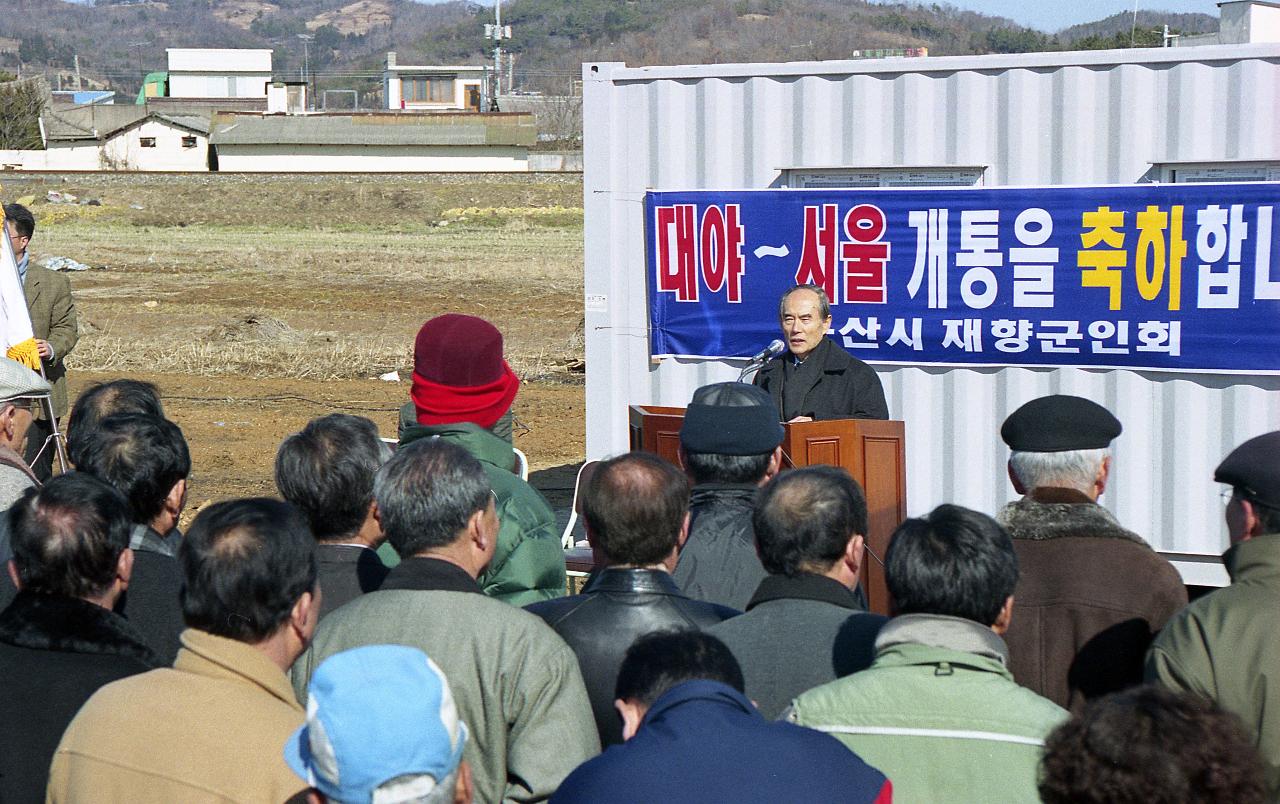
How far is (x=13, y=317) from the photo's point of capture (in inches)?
248

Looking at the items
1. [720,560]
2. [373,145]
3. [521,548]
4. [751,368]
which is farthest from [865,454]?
[373,145]

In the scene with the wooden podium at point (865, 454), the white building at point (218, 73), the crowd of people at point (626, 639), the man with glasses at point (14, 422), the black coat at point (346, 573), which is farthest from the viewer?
the white building at point (218, 73)

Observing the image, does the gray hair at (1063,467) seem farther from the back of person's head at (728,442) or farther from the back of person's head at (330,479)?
the back of person's head at (330,479)

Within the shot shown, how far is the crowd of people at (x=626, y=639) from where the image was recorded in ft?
6.91

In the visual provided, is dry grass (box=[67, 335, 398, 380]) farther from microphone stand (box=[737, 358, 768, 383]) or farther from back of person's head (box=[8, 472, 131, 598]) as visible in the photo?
back of person's head (box=[8, 472, 131, 598])

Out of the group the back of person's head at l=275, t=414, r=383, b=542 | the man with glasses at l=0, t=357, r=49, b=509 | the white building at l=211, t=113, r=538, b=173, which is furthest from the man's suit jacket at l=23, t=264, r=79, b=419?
the white building at l=211, t=113, r=538, b=173

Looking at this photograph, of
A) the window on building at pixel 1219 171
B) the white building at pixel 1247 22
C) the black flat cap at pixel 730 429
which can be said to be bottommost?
the black flat cap at pixel 730 429

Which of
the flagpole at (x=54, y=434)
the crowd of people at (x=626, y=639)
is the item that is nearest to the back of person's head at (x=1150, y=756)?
the crowd of people at (x=626, y=639)

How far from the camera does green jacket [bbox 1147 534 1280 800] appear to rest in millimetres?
2848

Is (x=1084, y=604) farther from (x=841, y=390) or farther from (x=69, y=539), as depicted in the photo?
(x=841, y=390)

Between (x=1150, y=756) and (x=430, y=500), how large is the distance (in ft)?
5.71

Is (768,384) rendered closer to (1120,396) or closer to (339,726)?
(1120,396)

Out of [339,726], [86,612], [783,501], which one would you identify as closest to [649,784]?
[339,726]

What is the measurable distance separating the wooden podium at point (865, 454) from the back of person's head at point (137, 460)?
1.97 metres
